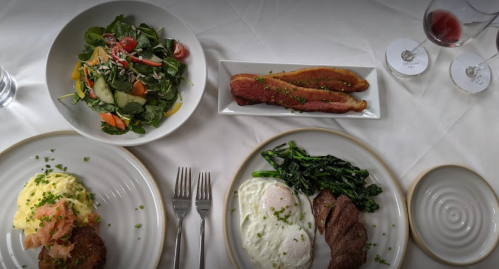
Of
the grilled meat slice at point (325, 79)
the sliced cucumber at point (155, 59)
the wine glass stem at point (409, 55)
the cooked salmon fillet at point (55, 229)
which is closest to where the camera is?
the cooked salmon fillet at point (55, 229)

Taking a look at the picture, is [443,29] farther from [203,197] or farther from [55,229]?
[55,229]

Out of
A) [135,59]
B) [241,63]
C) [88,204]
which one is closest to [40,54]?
[135,59]

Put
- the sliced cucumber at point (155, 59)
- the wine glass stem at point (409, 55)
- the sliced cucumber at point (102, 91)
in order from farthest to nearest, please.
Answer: the wine glass stem at point (409, 55) → the sliced cucumber at point (155, 59) → the sliced cucumber at point (102, 91)

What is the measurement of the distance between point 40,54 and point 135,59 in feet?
2.75

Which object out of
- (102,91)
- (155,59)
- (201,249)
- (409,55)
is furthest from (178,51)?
(409,55)

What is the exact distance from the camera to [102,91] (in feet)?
7.10

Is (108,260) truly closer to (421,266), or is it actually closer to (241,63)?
(241,63)

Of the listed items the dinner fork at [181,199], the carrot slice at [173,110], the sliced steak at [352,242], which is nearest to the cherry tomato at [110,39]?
the carrot slice at [173,110]

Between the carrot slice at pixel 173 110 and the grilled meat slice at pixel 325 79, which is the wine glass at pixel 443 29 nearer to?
the grilled meat slice at pixel 325 79

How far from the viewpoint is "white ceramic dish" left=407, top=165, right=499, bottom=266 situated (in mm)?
2451

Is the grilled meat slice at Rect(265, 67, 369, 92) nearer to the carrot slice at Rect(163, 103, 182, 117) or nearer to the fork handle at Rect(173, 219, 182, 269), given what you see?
the carrot slice at Rect(163, 103, 182, 117)

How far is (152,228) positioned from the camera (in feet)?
7.32

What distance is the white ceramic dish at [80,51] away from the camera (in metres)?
2.20

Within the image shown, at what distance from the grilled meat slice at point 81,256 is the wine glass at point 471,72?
2835 millimetres
